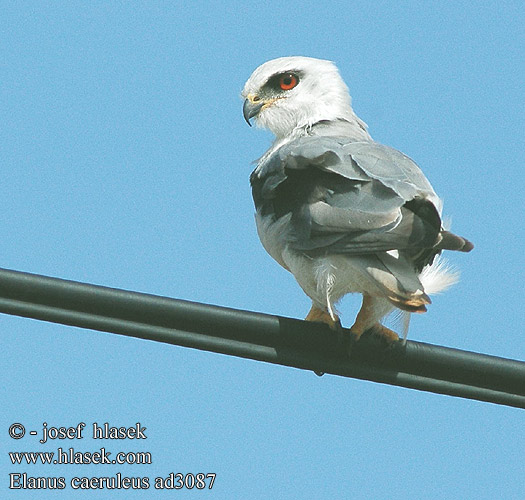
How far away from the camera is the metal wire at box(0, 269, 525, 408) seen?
3975 mm

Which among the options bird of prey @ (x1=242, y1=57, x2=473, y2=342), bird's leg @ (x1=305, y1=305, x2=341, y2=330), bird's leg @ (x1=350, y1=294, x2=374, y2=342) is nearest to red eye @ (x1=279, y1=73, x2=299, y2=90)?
bird of prey @ (x1=242, y1=57, x2=473, y2=342)

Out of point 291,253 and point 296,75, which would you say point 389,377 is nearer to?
point 291,253

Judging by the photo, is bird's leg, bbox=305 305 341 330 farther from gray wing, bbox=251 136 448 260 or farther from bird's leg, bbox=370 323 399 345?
gray wing, bbox=251 136 448 260

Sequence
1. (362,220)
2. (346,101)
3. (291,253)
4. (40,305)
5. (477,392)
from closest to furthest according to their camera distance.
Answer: (40,305)
(477,392)
(362,220)
(291,253)
(346,101)

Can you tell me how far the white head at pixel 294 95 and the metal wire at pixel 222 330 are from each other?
3150 mm

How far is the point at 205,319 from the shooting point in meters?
4.04

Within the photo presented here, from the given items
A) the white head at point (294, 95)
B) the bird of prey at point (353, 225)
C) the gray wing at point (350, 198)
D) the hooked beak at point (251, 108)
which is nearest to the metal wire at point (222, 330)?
the bird of prey at point (353, 225)

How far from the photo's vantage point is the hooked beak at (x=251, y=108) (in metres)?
7.64

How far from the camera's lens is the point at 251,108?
25.3 ft

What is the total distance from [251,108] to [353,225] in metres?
3.01

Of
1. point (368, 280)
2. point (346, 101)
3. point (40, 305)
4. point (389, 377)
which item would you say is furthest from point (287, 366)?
point (346, 101)

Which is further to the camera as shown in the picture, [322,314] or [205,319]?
[322,314]

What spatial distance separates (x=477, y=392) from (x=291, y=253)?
5.57ft

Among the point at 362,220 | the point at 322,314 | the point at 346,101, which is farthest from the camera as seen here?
the point at 346,101
